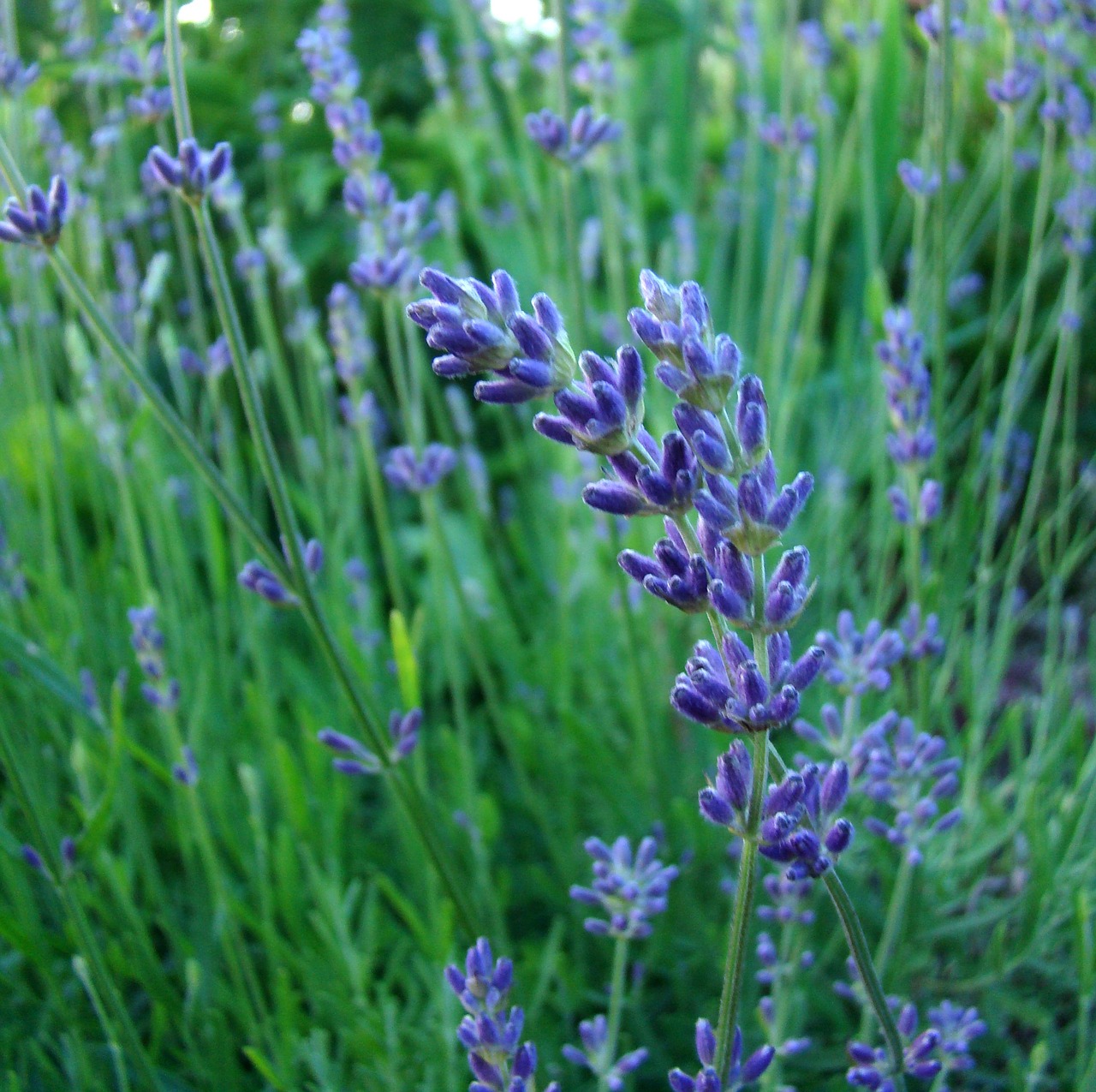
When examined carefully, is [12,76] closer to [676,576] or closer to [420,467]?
[420,467]

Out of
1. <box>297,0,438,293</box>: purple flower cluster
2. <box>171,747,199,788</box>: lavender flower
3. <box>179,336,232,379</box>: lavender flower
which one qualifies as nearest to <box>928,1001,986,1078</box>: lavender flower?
<box>171,747,199,788</box>: lavender flower

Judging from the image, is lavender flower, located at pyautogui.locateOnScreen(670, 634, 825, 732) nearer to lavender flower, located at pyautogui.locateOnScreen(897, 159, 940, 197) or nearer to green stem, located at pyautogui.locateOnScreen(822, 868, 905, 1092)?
green stem, located at pyautogui.locateOnScreen(822, 868, 905, 1092)

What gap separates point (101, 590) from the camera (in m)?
2.31

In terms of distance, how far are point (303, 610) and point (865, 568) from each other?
2210mm

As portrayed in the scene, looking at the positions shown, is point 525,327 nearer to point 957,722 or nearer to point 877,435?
point 877,435

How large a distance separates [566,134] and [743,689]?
0.92 m

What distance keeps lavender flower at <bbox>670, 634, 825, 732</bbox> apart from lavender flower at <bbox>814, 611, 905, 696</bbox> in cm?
43

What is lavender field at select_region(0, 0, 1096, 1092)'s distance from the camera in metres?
0.73

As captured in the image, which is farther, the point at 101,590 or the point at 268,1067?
the point at 101,590

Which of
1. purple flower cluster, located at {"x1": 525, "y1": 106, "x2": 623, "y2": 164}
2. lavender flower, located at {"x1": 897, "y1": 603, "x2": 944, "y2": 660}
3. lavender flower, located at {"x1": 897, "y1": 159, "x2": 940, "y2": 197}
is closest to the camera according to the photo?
lavender flower, located at {"x1": 897, "y1": 603, "x2": 944, "y2": 660}

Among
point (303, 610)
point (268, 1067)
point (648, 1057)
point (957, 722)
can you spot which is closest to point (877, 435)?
point (957, 722)

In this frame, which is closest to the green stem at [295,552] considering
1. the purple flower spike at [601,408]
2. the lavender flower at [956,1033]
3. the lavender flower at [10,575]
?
the purple flower spike at [601,408]

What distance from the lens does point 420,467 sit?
1457 mm

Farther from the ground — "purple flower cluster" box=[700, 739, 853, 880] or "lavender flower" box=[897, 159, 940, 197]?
"lavender flower" box=[897, 159, 940, 197]
